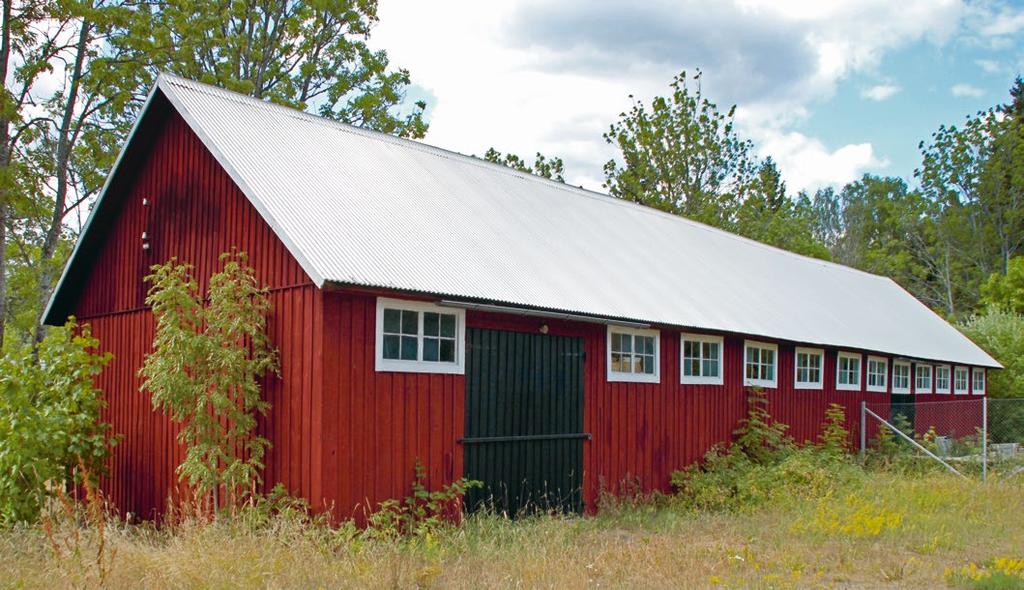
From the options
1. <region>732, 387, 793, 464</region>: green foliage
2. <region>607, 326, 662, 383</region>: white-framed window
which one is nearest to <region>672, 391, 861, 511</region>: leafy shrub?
<region>732, 387, 793, 464</region>: green foliage

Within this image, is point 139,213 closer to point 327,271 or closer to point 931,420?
point 327,271

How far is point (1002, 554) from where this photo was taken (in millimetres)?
10469

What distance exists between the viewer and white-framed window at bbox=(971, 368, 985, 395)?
28.7 metres

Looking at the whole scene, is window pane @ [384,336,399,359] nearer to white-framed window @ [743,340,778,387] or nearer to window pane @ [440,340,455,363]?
window pane @ [440,340,455,363]

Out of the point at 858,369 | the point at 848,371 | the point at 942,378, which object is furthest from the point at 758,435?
the point at 942,378

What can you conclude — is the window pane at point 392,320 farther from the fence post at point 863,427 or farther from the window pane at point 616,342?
the fence post at point 863,427

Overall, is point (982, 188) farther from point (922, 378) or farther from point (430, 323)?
point (430, 323)

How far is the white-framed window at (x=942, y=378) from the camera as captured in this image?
1019 inches

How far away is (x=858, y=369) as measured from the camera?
21359mm

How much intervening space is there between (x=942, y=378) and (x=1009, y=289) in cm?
2224

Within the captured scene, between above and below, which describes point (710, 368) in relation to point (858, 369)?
above

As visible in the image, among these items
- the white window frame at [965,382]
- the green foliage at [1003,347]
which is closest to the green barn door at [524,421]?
the white window frame at [965,382]

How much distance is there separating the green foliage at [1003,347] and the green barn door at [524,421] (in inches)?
897

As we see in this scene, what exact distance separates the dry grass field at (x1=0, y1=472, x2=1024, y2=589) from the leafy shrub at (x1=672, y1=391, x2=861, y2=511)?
3.53ft
